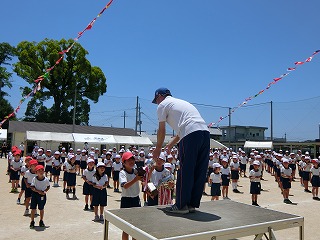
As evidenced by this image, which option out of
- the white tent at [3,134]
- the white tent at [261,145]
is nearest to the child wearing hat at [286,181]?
the white tent at [261,145]

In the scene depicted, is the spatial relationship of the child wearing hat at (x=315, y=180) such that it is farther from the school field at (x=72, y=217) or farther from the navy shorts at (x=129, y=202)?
the navy shorts at (x=129, y=202)

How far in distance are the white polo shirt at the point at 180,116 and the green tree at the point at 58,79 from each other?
128 ft

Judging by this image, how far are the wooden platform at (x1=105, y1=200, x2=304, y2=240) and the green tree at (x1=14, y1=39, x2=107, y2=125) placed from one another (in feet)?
129

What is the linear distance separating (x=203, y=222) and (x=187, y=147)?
857 mm

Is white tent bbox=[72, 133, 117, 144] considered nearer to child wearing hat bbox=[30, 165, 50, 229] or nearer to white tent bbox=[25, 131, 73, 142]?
white tent bbox=[25, 131, 73, 142]

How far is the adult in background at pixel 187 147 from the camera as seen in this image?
364 centimetres

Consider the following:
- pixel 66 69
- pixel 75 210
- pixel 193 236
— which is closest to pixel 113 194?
pixel 75 210

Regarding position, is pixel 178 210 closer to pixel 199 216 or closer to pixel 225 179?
pixel 199 216

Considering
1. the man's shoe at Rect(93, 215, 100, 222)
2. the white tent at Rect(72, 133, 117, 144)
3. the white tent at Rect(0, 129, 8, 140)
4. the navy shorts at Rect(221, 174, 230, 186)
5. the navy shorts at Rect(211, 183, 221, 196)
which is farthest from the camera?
the white tent at Rect(0, 129, 8, 140)

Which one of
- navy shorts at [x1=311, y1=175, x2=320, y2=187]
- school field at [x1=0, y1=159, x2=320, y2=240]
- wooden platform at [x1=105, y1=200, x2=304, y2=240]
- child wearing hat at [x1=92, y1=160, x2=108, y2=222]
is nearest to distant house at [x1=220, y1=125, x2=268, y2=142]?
navy shorts at [x1=311, y1=175, x2=320, y2=187]

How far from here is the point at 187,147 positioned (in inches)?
143

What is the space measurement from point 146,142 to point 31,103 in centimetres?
2003

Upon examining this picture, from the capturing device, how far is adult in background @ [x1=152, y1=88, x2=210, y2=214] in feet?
11.9

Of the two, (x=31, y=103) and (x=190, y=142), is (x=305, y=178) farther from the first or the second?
(x=31, y=103)
